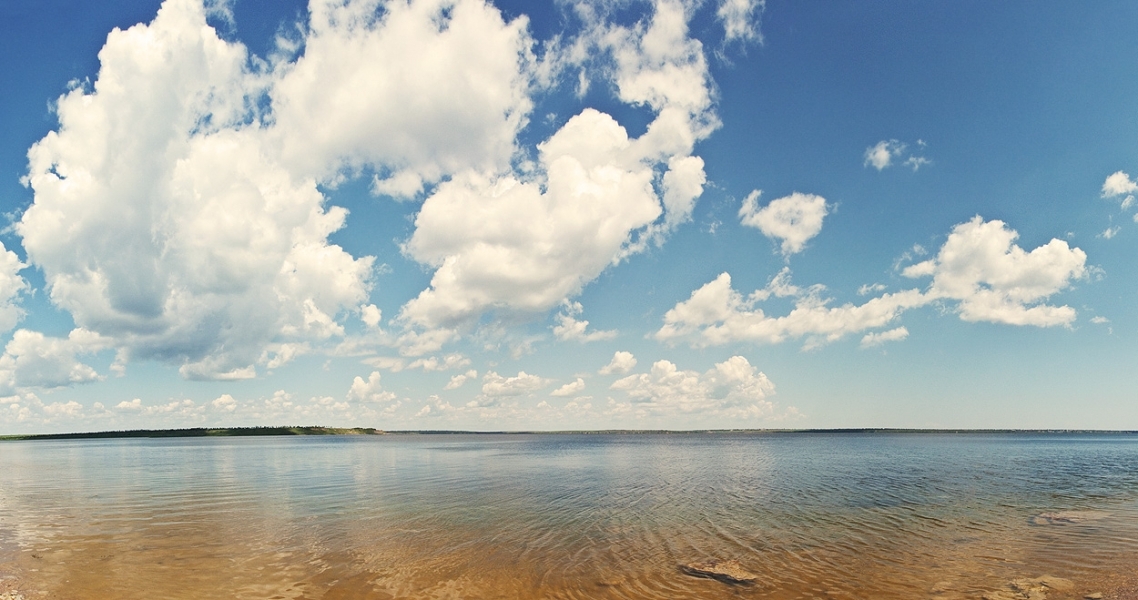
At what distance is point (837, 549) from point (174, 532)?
2910 cm

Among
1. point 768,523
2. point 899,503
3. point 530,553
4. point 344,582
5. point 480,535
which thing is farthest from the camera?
point 899,503

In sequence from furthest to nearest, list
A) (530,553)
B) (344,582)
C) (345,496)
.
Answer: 1. (345,496)
2. (530,553)
3. (344,582)

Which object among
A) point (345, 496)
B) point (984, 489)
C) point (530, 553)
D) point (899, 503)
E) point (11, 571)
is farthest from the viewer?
point (984, 489)

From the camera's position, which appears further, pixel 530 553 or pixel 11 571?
pixel 530 553

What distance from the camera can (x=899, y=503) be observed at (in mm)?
34875

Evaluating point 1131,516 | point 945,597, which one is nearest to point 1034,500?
point 1131,516

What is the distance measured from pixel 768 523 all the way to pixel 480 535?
14163mm

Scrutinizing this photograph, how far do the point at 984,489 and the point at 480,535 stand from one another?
1553 inches

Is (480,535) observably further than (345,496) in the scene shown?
No

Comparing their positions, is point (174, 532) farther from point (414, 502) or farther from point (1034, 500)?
point (1034, 500)

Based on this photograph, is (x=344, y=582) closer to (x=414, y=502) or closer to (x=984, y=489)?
(x=414, y=502)

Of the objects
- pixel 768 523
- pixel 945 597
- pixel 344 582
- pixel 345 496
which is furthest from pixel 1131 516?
pixel 345 496

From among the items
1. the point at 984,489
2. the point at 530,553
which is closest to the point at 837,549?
the point at 530,553

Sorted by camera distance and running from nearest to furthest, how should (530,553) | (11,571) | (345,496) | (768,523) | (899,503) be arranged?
(11,571)
(530,553)
(768,523)
(899,503)
(345,496)
